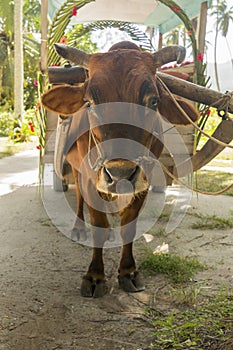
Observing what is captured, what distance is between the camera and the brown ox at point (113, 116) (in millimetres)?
2588

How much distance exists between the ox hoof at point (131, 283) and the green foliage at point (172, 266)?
0.95 feet

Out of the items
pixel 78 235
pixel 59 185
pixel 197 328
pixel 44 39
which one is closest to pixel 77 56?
pixel 197 328

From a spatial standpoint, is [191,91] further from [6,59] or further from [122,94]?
[6,59]

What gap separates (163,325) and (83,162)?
135 centimetres

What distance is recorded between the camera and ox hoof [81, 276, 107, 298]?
10.5ft

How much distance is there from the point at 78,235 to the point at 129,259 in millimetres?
1302

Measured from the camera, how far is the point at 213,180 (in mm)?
7988

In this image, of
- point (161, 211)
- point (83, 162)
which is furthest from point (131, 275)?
point (161, 211)

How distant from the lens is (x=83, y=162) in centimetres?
337

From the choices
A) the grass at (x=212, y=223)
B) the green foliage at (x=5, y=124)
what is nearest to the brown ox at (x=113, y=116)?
the grass at (x=212, y=223)

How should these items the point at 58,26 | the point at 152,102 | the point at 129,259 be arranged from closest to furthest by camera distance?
the point at 152,102 → the point at 129,259 → the point at 58,26

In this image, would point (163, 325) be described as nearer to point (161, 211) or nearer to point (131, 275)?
point (131, 275)

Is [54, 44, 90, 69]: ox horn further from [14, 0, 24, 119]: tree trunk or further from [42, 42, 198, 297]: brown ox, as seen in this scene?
[14, 0, 24, 119]: tree trunk

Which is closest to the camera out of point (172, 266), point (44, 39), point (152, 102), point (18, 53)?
point (152, 102)
